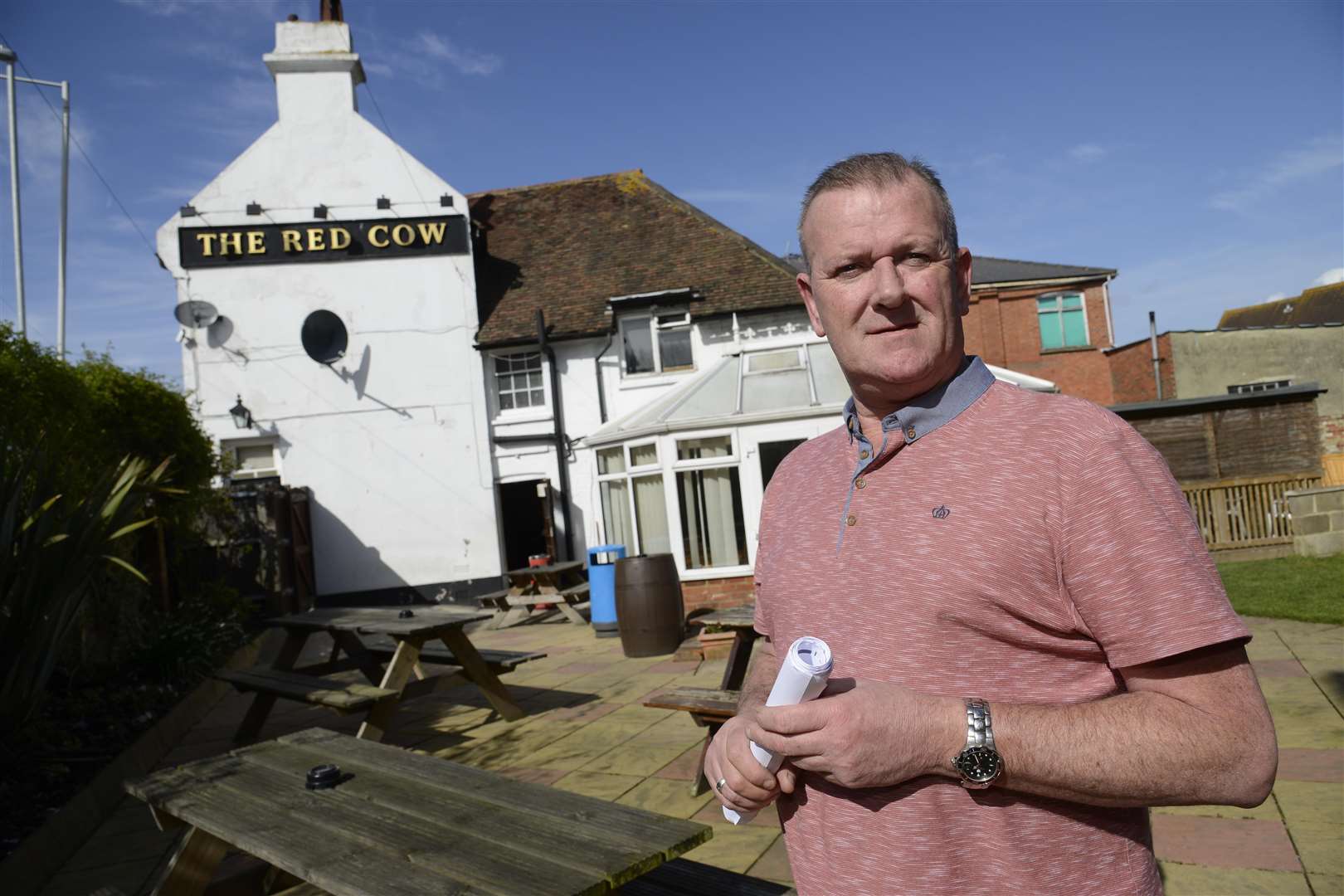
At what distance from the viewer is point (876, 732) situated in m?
1.12

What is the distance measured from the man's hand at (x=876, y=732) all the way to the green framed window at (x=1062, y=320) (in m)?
25.6

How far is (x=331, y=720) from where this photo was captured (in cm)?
736

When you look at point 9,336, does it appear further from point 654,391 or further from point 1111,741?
point 654,391

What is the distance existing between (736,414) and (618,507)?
2.59 m

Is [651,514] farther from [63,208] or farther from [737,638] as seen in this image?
[63,208]

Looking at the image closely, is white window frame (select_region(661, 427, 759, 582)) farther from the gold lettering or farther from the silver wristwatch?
the silver wristwatch

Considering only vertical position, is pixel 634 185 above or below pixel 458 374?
above

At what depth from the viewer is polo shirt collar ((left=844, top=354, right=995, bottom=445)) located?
4.30 feet

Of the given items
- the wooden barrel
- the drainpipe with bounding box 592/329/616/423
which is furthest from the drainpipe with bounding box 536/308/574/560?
the wooden barrel

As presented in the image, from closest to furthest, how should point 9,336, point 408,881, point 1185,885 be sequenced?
point 408,881
point 1185,885
point 9,336

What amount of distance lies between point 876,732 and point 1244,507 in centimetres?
1357

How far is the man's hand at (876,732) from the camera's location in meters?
Result: 1.12

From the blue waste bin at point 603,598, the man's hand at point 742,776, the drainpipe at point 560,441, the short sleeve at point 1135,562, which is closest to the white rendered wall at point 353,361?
the drainpipe at point 560,441

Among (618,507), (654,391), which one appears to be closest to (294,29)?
(654,391)
